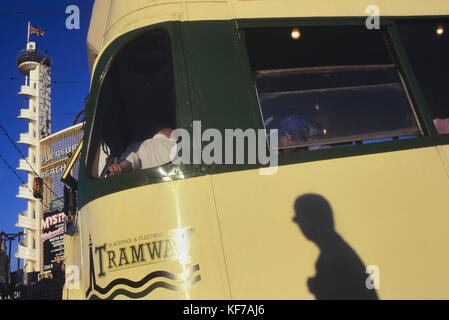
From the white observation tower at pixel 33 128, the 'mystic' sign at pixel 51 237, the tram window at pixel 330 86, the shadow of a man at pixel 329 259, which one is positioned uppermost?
the white observation tower at pixel 33 128

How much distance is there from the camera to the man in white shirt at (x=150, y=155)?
230 cm

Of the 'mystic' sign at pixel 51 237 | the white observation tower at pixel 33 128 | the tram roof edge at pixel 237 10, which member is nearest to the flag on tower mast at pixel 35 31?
the white observation tower at pixel 33 128

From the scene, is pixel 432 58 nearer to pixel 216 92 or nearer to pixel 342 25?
pixel 342 25

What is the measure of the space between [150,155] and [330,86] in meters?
1.36

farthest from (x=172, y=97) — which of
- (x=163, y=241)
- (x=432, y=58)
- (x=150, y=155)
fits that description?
(x=432, y=58)

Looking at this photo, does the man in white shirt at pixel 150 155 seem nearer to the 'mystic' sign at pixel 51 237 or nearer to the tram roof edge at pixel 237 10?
the tram roof edge at pixel 237 10

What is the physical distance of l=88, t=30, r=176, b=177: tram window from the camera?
8.07 feet

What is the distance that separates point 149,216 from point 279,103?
1.17 m

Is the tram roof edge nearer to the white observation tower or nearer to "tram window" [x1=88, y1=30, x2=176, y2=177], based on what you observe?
"tram window" [x1=88, y1=30, x2=176, y2=177]

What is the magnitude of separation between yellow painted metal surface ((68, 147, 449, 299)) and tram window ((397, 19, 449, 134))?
94 cm

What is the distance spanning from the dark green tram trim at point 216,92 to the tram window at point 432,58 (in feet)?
0.74

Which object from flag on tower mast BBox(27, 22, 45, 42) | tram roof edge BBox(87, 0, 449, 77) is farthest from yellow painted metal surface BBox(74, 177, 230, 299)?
flag on tower mast BBox(27, 22, 45, 42)
